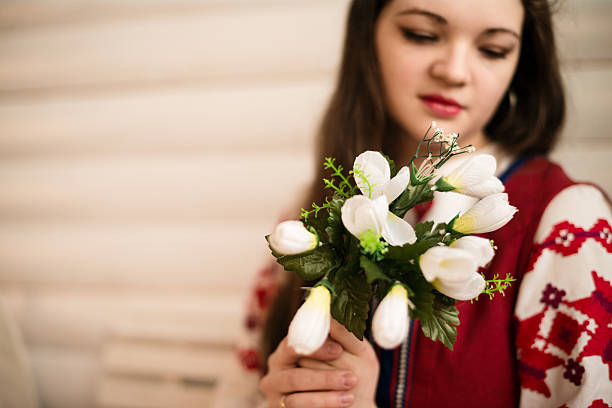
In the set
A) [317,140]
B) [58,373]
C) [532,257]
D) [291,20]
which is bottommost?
[58,373]

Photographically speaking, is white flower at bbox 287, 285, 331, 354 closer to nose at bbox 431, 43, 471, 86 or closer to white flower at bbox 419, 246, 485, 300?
white flower at bbox 419, 246, 485, 300

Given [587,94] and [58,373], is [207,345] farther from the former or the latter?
[587,94]

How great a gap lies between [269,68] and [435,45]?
1.96 ft

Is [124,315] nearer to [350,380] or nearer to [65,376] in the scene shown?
[65,376]

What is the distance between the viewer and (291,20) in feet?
3.53

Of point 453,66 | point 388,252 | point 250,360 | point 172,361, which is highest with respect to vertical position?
point 453,66

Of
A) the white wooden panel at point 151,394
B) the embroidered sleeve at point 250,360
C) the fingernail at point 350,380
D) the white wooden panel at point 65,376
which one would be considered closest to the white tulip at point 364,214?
the fingernail at point 350,380

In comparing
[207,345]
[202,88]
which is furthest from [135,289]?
[202,88]

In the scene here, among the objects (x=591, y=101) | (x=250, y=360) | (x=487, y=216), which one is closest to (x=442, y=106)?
(x=487, y=216)

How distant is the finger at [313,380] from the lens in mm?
470

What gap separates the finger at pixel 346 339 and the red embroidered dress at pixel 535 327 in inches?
6.5

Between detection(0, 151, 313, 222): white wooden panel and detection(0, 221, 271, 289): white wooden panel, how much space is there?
0.04m

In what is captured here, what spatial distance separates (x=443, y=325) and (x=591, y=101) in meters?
0.89

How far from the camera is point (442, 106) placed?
0.63 meters
